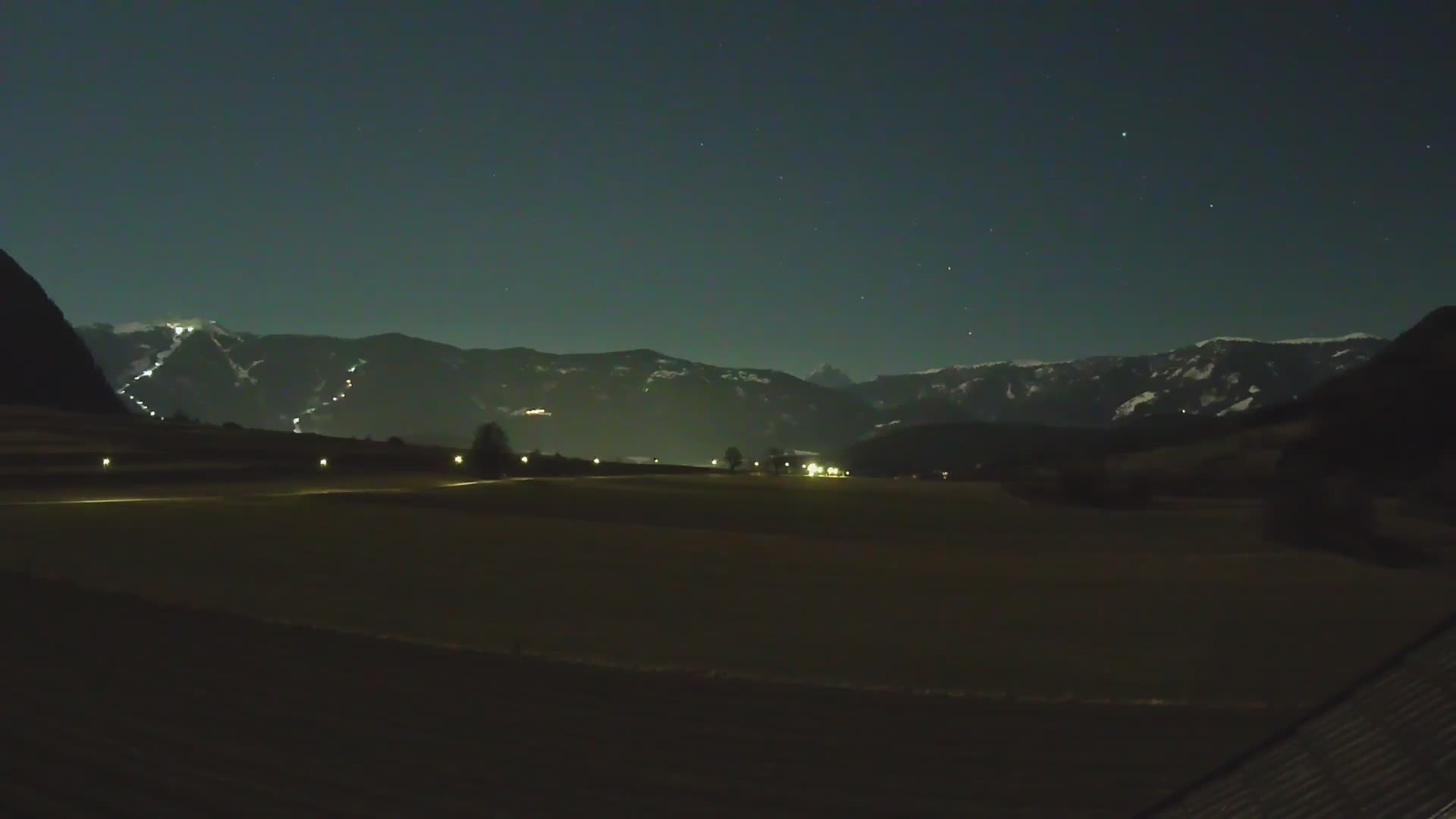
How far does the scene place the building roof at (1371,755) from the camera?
3.63 metres

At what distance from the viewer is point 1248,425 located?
56.6 m

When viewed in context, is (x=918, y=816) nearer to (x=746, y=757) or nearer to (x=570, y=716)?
(x=746, y=757)

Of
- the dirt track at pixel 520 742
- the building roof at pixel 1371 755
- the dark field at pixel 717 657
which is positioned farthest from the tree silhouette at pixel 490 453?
the building roof at pixel 1371 755

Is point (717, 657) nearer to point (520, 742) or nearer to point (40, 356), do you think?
point (520, 742)

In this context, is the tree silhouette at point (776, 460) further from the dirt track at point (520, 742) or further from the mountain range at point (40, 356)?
the dirt track at point (520, 742)

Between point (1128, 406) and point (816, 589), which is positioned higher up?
point (1128, 406)

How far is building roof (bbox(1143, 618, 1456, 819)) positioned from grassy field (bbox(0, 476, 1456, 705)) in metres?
6.05

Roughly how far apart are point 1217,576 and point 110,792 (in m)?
15.8

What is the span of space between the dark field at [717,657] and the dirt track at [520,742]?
0.04m

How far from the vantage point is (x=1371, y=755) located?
3922 millimetres

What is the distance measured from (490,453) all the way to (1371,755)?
193 feet

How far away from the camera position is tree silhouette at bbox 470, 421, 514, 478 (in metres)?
59.5

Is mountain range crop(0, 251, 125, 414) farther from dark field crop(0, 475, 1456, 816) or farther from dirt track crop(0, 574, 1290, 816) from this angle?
dirt track crop(0, 574, 1290, 816)

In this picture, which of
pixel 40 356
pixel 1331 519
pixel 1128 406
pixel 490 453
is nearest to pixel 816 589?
pixel 1331 519
